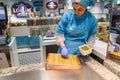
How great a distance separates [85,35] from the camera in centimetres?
121

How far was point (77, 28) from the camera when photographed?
1.20 meters

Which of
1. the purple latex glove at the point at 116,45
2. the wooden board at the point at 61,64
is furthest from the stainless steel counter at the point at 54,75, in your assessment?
the purple latex glove at the point at 116,45

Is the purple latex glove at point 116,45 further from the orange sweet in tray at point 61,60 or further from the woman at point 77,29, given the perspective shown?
the orange sweet in tray at point 61,60

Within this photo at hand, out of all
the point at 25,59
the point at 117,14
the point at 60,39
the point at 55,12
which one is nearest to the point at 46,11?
the point at 55,12

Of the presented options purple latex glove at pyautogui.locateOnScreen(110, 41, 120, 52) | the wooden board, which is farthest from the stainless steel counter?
purple latex glove at pyautogui.locateOnScreen(110, 41, 120, 52)

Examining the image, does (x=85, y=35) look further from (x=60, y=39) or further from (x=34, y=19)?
(x=34, y=19)

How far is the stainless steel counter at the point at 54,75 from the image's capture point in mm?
823

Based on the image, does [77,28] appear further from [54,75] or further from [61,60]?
[54,75]

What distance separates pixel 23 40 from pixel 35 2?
199 centimetres

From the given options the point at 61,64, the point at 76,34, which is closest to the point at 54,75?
the point at 61,64

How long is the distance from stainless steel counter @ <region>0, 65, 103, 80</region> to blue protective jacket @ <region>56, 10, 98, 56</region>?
362mm

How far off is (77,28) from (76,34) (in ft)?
0.18

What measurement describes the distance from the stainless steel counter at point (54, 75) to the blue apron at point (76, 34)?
1.19 ft

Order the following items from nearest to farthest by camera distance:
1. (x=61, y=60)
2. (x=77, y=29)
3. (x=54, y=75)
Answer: (x=54, y=75) < (x=61, y=60) < (x=77, y=29)
